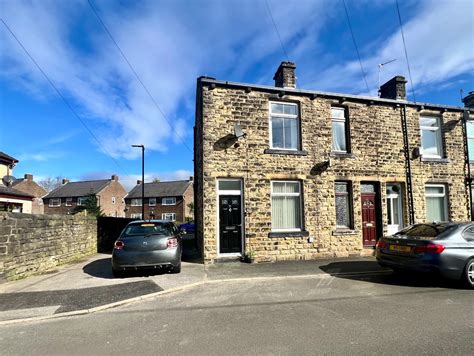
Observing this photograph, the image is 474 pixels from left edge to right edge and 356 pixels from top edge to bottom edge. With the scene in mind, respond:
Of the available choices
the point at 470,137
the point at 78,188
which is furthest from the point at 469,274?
the point at 78,188

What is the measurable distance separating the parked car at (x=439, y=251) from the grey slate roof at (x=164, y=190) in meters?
50.3

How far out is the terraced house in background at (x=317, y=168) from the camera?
11.6 metres

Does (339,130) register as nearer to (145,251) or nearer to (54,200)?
(145,251)

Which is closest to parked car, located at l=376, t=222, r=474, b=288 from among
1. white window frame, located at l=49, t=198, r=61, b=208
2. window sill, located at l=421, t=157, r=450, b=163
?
window sill, located at l=421, t=157, r=450, b=163

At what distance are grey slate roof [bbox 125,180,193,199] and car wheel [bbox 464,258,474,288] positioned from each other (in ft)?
168

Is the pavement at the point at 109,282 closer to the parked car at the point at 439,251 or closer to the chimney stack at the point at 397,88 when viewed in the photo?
the parked car at the point at 439,251

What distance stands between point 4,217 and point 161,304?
16.5 ft

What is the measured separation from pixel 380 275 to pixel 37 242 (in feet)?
32.4

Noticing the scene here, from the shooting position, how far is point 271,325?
17.3 ft

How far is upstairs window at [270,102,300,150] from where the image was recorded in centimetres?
1246

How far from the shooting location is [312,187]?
12281mm

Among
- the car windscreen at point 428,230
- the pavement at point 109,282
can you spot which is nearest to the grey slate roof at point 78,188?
the pavement at point 109,282

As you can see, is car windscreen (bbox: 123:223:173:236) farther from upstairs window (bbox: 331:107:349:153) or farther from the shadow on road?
upstairs window (bbox: 331:107:349:153)

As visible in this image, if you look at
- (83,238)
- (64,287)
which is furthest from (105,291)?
(83,238)
